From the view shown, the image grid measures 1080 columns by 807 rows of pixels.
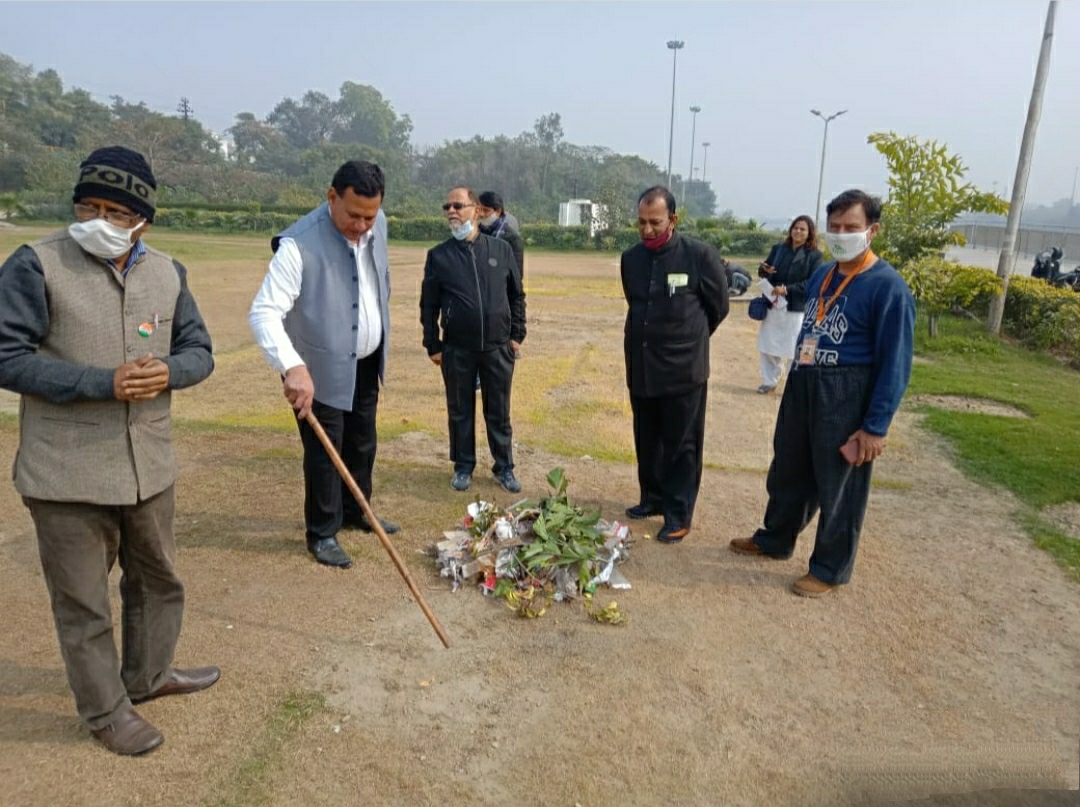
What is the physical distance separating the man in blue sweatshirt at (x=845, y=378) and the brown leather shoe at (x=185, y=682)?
2943mm

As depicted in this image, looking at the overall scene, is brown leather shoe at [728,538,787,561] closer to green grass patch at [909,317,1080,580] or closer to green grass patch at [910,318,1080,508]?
green grass patch at [909,317,1080,580]

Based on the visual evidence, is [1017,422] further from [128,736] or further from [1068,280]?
[1068,280]

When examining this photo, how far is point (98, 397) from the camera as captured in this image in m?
2.58

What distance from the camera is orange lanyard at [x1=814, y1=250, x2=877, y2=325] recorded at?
4070 mm

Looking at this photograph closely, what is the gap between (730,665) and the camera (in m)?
3.56

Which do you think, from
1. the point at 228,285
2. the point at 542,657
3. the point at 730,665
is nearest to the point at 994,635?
the point at 730,665

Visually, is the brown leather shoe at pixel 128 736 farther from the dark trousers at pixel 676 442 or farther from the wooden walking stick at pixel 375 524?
the dark trousers at pixel 676 442

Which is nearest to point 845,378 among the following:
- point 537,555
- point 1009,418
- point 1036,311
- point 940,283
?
point 537,555

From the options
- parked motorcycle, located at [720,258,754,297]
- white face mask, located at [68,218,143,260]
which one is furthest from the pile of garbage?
parked motorcycle, located at [720,258,754,297]

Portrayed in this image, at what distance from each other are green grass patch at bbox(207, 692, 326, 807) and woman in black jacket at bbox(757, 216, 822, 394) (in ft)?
20.0

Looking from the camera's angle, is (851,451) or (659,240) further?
(659,240)

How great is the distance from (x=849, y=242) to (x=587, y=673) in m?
2.50

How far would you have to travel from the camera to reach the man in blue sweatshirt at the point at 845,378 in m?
3.92

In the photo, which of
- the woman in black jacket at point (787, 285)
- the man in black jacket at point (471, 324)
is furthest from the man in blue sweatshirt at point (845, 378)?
the woman in black jacket at point (787, 285)
